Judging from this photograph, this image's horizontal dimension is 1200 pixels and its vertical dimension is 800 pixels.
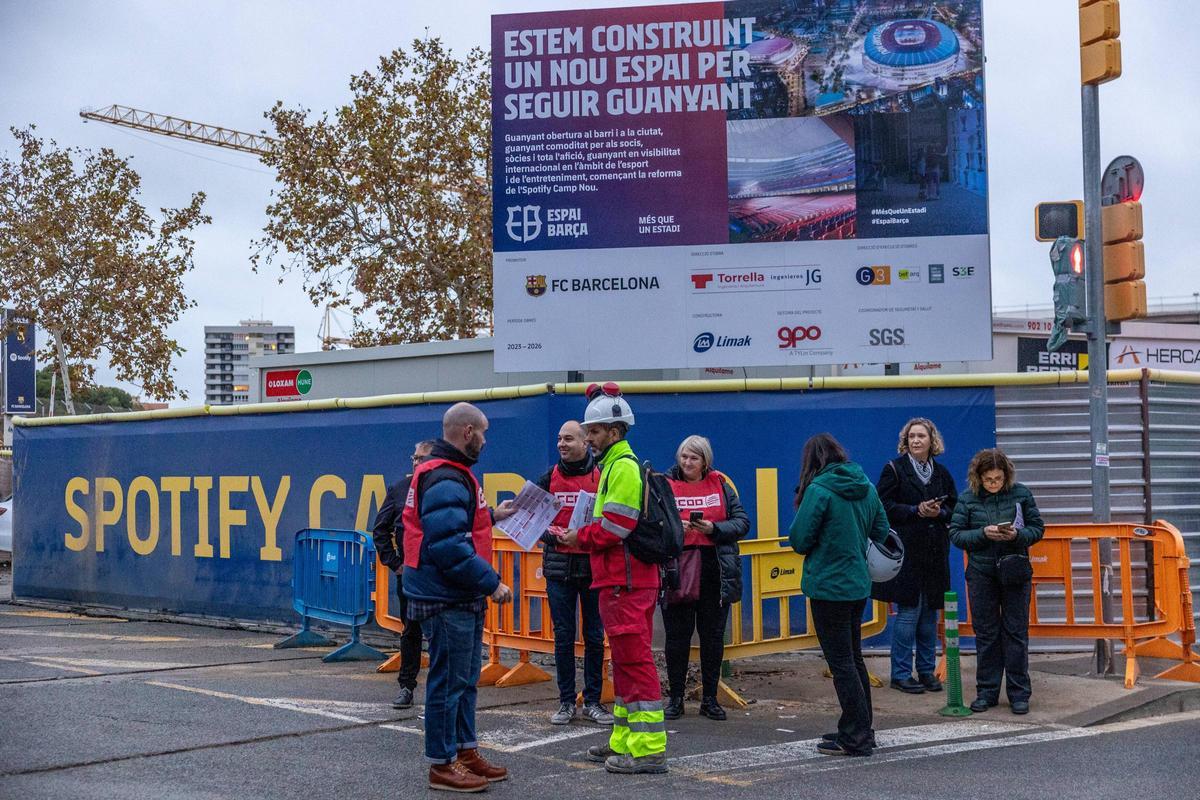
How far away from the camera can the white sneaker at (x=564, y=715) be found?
27.1 ft

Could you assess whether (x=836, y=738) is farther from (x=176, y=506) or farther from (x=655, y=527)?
(x=176, y=506)

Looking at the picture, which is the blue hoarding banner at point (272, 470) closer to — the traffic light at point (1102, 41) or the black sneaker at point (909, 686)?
the black sneaker at point (909, 686)

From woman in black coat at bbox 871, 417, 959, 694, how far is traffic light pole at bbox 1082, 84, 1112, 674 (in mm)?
1290

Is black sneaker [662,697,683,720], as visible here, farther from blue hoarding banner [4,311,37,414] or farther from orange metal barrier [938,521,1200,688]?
blue hoarding banner [4,311,37,414]

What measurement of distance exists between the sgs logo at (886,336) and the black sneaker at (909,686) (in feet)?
15.2

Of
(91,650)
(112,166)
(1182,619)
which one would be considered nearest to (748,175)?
(1182,619)

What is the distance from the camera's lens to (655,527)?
7.12 m

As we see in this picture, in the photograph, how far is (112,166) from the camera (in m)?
37.6

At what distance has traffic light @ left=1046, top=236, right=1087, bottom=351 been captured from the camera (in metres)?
9.84

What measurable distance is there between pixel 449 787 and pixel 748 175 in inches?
338

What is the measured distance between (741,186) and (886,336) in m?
2.17

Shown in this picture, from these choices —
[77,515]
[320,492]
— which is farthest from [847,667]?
[77,515]

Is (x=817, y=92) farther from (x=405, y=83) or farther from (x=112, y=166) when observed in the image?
(x=112, y=166)

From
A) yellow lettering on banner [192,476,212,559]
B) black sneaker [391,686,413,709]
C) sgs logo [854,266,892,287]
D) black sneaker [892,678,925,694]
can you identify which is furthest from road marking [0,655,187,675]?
sgs logo [854,266,892,287]
